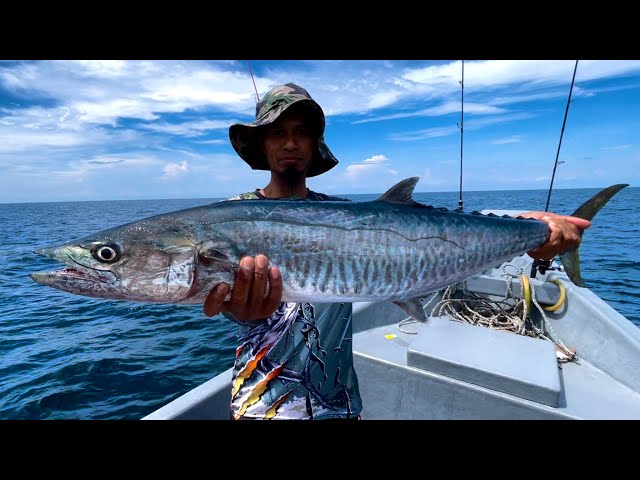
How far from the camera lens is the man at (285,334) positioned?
2.18 metres

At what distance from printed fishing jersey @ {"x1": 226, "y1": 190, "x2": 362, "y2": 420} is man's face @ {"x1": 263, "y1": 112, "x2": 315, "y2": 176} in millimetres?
1124

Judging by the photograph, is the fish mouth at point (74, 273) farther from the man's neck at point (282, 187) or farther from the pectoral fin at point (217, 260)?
the man's neck at point (282, 187)

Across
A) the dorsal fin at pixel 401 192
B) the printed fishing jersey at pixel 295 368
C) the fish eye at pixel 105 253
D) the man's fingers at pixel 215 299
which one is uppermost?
the dorsal fin at pixel 401 192

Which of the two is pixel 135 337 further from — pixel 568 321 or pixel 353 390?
pixel 568 321

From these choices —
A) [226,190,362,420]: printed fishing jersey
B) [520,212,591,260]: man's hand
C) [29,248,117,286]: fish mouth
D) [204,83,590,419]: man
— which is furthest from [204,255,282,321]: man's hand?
[520,212,591,260]: man's hand

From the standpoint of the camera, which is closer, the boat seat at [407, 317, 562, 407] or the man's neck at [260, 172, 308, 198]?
the man's neck at [260, 172, 308, 198]

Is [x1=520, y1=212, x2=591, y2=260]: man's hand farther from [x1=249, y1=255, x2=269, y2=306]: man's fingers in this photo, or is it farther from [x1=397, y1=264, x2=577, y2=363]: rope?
[x1=249, y1=255, x2=269, y2=306]: man's fingers

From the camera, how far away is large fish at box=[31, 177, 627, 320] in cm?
212

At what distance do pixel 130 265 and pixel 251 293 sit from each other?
78cm

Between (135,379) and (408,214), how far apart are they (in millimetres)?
6766

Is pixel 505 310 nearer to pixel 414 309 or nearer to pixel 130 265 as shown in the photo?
pixel 414 309

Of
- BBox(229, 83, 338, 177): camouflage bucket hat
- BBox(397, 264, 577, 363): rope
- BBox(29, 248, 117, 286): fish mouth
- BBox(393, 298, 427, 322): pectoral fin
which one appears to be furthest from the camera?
BBox(397, 264, 577, 363): rope

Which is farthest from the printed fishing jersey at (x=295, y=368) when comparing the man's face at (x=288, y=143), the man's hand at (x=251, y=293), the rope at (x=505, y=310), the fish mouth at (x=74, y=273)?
the rope at (x=505, y=310)

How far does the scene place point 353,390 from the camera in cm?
244
